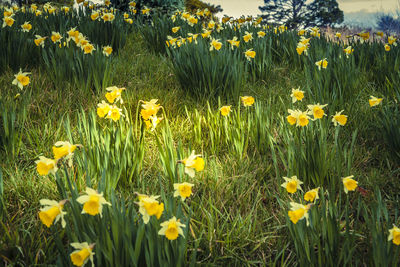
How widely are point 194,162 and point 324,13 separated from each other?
24.8 m

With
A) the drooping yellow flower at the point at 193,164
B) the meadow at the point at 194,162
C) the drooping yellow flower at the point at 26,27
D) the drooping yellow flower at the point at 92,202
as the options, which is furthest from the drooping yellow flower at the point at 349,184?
the drooping yellow flower at the point at 26,27

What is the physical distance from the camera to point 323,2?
76.1ft

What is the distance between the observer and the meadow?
3.92 feet

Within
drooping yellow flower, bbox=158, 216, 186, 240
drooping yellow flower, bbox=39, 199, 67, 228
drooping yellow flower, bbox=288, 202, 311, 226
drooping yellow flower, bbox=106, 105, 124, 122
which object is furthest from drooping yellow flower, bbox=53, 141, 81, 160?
drooping yellow flower, bbox=288, 202, 311, 226

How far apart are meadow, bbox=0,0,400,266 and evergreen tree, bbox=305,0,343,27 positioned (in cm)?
2137

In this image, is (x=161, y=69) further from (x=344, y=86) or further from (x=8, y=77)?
(x=344, y=86)

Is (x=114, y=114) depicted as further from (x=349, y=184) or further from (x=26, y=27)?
(x=26, y=27)

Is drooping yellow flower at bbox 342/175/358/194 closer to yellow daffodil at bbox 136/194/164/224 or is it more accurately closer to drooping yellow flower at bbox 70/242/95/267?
yellow daffodil at bbox 136/194/164/224

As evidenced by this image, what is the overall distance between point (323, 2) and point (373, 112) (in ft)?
76.7

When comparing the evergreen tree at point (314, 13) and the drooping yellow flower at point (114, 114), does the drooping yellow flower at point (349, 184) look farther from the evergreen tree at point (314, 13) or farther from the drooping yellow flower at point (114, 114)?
the evergreen tree at point (314, 13)

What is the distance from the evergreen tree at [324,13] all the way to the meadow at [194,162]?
2137cm

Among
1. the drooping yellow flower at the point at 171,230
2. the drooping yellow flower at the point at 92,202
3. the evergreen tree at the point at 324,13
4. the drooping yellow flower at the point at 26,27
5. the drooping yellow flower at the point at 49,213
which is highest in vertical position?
the drooping yellow flower at the point at 26,27

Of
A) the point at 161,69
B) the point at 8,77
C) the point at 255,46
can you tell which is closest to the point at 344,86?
the point at 255,46

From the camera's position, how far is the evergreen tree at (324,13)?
23.2 metres
